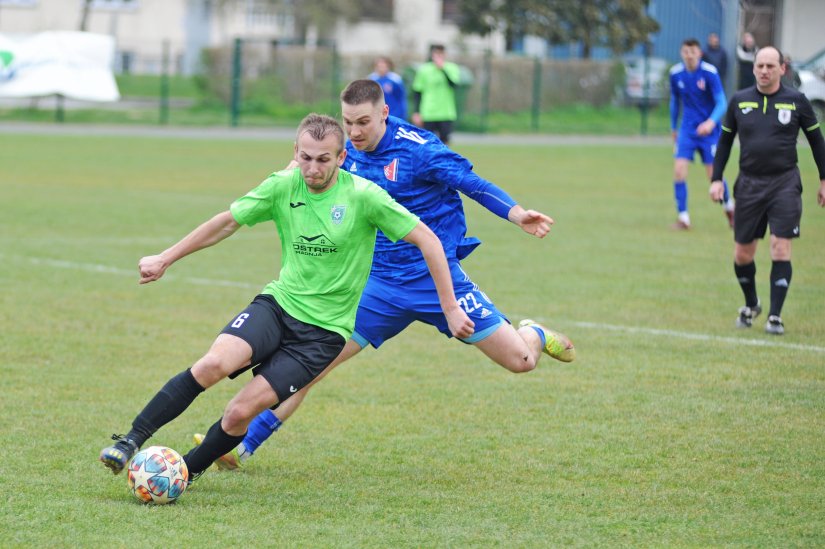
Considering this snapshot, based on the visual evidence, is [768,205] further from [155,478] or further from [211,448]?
[155,478]

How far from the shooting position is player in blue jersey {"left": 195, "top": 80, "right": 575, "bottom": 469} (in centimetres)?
616

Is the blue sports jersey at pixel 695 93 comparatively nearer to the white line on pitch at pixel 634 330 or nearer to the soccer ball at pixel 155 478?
the white line on pitch at pixel 634 330

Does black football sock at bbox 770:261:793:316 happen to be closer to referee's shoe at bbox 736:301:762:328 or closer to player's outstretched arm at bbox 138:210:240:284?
referee's shoe at bbox 736:301:762:328

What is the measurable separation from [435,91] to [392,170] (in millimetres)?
16770

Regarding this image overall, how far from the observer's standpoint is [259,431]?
242 inches

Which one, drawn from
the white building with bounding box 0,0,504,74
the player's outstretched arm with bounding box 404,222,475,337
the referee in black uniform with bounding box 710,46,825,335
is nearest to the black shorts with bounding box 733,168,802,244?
the referee in black uniform with bounding box 710,46,825,335

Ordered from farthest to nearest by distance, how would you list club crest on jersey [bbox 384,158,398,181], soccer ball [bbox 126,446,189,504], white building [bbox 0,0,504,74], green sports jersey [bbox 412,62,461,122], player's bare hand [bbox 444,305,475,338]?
1. white building [bbox 0,0,504,74]
2. green sports jersey [bbox 412,62,461,122]
3. club crest on jersey [bbox 384,158,398,181]
4. player's bare hand [bbox 444,305,475,338]
5. soccer ball [bbox 126,446,189,504]

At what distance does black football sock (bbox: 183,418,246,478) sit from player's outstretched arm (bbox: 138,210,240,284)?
75 centimetres

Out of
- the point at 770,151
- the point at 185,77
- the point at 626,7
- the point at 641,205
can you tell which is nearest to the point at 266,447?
the point at 770,151

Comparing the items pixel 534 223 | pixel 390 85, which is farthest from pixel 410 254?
pixel 390 85

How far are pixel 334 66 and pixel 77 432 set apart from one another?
31130mm

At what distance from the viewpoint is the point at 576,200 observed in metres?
19.9

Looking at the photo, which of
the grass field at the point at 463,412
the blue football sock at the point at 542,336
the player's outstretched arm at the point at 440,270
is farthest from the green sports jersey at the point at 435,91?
the player's outstretched arm at the point at 440,270

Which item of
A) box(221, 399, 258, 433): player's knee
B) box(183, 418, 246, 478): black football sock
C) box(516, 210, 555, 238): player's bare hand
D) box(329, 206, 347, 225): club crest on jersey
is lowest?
box(183, 418, 246, 478): black football sock
